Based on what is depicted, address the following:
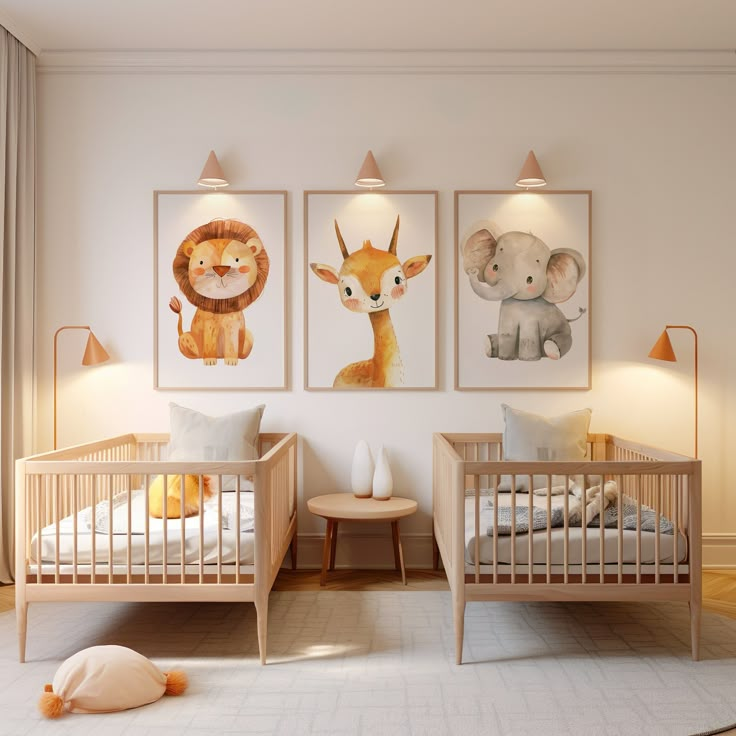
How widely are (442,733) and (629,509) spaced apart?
1.33 metres

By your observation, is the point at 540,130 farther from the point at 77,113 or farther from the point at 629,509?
the point at 77,113

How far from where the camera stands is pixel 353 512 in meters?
3.40

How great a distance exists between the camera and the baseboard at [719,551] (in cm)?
383

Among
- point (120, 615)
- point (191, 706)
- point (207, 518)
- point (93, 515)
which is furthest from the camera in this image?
point (120, 615)

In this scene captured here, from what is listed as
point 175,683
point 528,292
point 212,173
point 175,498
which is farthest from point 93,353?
point 528,292

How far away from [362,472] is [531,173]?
1698 millimetres

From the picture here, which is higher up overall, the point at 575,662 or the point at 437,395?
the point at 437,395

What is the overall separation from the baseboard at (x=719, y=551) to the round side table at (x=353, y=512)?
154 cm

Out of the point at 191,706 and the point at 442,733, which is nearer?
the point at 442,733

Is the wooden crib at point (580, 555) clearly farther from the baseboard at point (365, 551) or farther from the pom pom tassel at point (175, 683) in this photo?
the baseboard at point (365, 551)

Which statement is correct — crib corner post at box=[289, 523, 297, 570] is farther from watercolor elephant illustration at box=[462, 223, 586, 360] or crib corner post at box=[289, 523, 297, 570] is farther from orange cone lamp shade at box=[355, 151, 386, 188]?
orange cone lamp shade at box=[355, 151, 386, 188]

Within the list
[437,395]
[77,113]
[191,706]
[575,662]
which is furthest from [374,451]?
[77,113]

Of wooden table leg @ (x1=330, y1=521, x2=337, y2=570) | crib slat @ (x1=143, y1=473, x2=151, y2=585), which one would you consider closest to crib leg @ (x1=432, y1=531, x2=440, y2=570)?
wooden table leg @ (x1=330, y1=521, x2=337, y2=570)

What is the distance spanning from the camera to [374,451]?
387 centimetres
